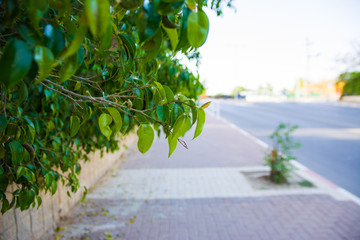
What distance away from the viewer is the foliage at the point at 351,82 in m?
42.4

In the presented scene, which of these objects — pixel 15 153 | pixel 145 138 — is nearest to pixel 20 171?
pixel 15 153

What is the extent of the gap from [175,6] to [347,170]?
25.6ft

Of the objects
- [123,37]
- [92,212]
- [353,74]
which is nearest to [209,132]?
[92,212]

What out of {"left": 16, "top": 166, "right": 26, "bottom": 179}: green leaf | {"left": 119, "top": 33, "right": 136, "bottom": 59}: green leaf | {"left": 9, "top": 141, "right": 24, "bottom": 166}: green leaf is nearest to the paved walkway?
{"left": 16, "top": 166, "right": 26, "bottom": 179}: green leaf

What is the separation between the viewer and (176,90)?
3938 millimetres

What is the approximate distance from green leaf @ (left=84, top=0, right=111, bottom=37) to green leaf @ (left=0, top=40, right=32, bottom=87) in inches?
6.8

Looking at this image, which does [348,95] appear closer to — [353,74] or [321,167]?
[353,74]

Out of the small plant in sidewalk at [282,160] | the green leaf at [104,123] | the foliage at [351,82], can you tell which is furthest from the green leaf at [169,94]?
the foliage at [351,82]

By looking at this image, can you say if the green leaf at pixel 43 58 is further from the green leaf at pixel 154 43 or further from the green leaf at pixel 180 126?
the green leaf at pixel 180 126

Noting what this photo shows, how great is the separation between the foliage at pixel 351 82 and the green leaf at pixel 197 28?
47.7 metres

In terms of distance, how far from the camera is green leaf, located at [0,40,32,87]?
2.20 ft

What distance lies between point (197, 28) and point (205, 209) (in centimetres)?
419

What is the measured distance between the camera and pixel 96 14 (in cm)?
69

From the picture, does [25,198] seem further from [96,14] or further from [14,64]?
[96,14]
